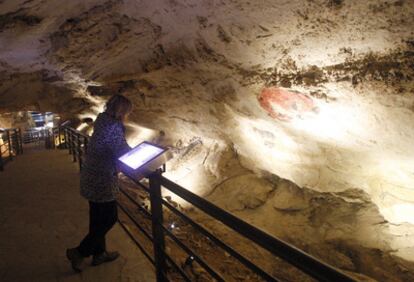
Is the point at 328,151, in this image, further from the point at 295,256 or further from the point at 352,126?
the point at 295,256

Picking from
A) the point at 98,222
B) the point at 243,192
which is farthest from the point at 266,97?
the point at 243,192

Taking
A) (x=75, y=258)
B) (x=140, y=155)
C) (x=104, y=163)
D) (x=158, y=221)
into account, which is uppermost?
(x=140, y=155)

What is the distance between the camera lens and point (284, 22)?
3.26 metres

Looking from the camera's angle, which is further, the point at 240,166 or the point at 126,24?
the point at 240,166

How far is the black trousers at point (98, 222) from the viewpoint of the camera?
8.84 feet

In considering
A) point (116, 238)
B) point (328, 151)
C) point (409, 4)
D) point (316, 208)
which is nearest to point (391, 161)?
point (328, 151)

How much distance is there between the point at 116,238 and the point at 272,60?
3060 mm

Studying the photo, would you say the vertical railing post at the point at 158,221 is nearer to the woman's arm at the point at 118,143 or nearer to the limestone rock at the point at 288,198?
the woman's arm at the point at 118,143

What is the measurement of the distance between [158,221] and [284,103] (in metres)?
3.26

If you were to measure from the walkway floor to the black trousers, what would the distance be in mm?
277

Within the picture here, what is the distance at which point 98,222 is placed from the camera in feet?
8.91

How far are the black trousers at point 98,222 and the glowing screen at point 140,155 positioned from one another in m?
0.58

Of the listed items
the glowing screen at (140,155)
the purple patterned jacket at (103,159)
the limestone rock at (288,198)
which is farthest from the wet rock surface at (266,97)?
the glowing screen at (140,155)

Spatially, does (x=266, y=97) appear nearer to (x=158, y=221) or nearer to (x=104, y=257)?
(x=158, y=221)
